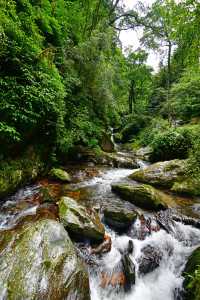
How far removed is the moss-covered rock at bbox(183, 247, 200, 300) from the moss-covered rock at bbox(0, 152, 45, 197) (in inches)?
163

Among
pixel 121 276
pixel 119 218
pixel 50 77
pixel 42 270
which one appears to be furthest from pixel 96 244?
pixel 50 77

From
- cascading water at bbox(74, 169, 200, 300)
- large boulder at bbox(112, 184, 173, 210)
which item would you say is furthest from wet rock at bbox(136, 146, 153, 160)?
cascading water at bbox(74, 169, 200, 300)

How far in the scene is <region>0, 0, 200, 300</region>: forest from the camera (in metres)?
4.67

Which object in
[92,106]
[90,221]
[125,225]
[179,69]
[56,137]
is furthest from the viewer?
[179,69]

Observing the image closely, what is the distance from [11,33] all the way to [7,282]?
5.28m

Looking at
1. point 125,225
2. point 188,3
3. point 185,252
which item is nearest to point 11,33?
point 188,3

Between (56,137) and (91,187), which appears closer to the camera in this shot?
(91,187)

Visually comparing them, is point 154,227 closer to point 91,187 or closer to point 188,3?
point 91,187

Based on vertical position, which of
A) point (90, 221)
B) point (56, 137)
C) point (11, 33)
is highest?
point (11, 33)

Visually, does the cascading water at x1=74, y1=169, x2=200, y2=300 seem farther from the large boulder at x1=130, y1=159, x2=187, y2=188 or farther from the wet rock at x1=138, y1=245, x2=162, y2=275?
the large boulder at x1=130, y1=159, x2=187, y2=188

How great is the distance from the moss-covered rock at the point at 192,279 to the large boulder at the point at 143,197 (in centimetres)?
166

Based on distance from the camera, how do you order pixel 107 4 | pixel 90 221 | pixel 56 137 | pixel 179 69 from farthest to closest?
1. pixel 179 69
2. pixel 107 4
3. pixel 56 137
4. pixel 90 221

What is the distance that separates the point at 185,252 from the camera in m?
4.14

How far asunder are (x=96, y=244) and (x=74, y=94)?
715 cm
